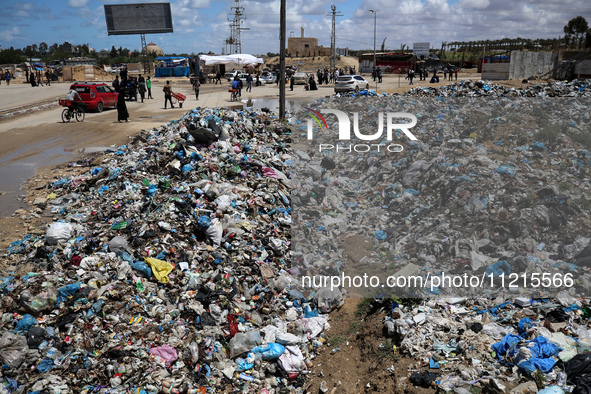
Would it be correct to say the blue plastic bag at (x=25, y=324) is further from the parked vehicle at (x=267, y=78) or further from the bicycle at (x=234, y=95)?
the parked vehicle at (x=267, y=78)

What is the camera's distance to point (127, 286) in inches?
226

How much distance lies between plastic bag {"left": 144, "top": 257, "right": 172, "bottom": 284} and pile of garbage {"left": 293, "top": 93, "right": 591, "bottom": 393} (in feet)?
7.64

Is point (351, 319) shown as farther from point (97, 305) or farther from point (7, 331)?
point (7, 331)

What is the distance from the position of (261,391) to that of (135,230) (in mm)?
3485

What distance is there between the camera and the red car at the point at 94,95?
2192cm

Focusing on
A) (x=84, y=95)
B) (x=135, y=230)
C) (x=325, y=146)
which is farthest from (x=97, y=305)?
(x=84, y=95)

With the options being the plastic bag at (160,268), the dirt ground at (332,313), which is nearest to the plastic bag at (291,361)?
the dirt ground at (332,313)

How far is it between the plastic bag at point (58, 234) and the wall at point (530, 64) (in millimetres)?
35035

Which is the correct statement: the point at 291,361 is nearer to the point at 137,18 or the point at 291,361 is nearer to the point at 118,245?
the point at 118,245

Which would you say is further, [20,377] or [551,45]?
[551,45]

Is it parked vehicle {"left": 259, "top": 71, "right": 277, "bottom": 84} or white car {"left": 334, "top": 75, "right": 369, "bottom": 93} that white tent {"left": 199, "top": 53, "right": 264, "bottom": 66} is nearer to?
parked vehicle {"left": 259, "top": 71, "right": 277, "bottom": 84}

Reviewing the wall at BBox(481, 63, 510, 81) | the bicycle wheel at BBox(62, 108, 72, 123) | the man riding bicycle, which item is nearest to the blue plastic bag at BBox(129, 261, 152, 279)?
the bicycle wheel at BBox(62, 108, 72, 123)

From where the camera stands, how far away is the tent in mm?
52469

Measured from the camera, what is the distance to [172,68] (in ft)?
173
